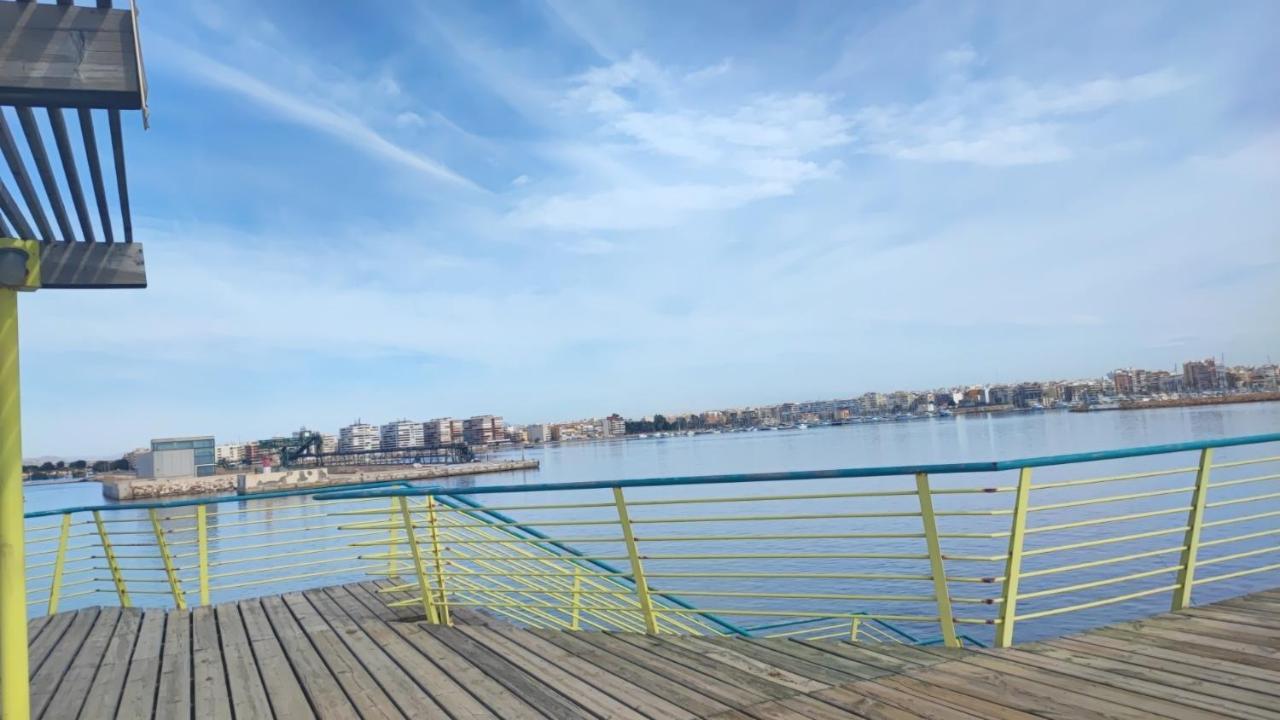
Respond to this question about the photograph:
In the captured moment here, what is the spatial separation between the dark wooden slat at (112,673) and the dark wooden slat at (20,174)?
2651 mm

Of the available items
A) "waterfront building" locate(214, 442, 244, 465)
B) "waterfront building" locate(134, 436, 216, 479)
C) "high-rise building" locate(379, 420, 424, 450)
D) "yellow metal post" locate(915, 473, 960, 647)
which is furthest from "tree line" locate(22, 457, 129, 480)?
"yellow metal post" locate(915, 473, 960, 647)

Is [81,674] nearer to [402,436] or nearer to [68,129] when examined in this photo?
[68,129]

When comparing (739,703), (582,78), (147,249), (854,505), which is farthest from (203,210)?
(854,505)

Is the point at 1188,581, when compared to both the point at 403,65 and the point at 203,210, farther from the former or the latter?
the point at 203,210

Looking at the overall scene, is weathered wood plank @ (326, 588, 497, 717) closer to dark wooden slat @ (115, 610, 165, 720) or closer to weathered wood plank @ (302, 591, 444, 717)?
weathered wood plank @ (302, 591, 444, 717)

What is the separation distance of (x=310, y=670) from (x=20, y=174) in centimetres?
297

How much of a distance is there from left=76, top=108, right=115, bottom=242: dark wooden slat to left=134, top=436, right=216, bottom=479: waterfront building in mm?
92950

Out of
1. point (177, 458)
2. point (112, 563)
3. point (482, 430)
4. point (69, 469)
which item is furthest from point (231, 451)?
point (112, 563)

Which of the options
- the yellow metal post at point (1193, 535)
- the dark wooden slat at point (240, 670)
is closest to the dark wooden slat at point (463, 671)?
the dark wooden slat at point (240, 670)

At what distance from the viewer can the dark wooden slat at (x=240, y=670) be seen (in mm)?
3525

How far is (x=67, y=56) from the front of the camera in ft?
7.47

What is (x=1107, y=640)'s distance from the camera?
3512 mm

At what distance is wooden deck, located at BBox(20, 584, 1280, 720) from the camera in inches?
111

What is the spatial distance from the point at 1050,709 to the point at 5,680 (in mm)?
3877
